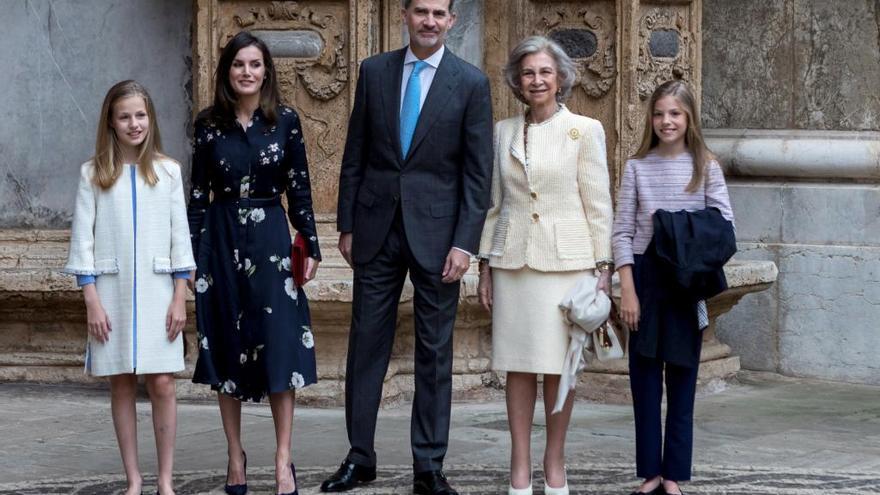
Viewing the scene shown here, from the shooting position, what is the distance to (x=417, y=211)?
6.11 meters

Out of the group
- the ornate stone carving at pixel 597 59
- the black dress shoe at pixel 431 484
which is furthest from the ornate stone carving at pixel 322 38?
the black dress shoe at pixel 431 484

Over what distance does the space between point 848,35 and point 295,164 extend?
4475 millimetres

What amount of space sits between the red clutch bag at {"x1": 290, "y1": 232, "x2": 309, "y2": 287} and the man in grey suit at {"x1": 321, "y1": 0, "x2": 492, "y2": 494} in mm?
256

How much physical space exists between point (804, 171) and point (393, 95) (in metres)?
3.91

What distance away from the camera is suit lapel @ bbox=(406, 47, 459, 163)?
6.12m

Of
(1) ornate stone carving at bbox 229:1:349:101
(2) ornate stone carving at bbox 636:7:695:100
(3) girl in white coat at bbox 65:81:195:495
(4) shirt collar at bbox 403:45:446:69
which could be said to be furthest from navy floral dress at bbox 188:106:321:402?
(2) ornate stone carving at bbox 636:7:695:100

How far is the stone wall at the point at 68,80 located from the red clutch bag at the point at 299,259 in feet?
10.1

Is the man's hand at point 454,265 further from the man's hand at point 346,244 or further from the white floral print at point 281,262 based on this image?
the white floral print at point 281,262

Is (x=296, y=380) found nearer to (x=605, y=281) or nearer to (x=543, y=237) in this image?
(x=543, y=237)

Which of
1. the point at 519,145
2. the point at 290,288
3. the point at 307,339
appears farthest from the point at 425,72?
the point at 307,339

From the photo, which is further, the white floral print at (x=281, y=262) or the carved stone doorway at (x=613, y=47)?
the carved stone doorway at (x=613, y=47)

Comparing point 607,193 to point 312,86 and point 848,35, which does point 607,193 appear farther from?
point 848,35

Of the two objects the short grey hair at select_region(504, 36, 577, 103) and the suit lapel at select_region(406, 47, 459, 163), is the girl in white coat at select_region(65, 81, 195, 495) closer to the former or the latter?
the suit lapel at select_region(406, 47, 459, 163)

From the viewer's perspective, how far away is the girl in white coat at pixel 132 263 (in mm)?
5699
